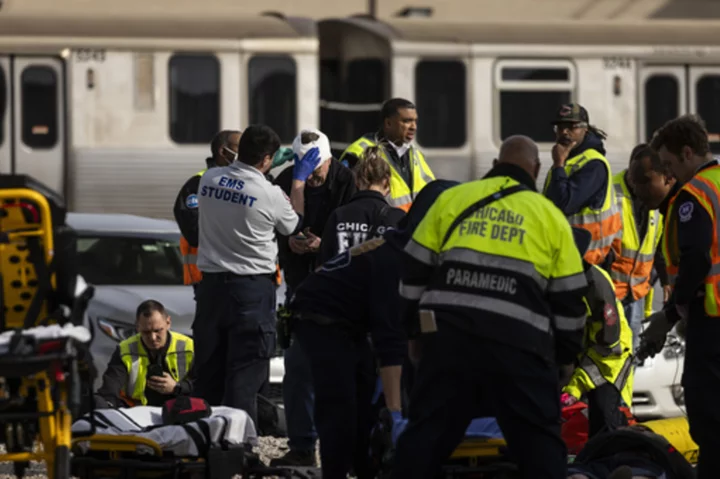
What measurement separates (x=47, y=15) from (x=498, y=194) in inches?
476

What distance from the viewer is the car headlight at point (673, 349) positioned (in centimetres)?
1191

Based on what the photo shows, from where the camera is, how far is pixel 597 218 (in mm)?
10312

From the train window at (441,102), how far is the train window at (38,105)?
3.80 metres

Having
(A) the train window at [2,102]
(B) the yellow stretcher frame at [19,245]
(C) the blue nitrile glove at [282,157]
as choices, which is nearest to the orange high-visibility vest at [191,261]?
(C) the blue nitrile glove at [282,157]

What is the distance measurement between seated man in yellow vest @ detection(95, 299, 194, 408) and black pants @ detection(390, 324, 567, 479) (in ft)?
11.0

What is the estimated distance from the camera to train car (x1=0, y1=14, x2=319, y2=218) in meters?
17.8

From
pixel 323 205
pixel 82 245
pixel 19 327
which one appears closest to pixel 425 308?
pixel 19 327

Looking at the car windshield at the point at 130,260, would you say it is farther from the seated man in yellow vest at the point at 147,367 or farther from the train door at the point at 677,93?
the train door at the point at 677,93

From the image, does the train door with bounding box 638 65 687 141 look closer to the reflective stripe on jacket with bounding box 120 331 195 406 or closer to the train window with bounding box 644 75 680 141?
the train window with bounding box 644 75 680 141

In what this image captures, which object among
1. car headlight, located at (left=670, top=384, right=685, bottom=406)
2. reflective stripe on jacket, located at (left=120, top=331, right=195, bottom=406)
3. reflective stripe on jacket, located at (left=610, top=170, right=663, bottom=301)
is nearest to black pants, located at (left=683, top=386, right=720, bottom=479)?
reflective stripe on jacket, located at (left=610, top=170, right=663, bottom=301)

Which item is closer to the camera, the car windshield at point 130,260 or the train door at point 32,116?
the car windshield at point 130,260

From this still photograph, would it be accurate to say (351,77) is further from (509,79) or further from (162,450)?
(162,450)

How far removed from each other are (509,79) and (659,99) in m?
1.68

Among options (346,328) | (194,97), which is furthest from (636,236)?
(194,97)
